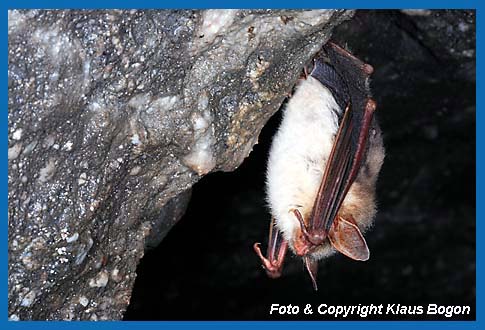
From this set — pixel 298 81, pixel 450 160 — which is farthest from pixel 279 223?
pixel 450 160

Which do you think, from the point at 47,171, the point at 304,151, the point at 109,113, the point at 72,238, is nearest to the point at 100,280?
the point at 72,238

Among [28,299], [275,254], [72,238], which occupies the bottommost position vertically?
[275,254]

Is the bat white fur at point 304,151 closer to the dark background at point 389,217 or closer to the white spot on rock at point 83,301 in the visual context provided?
the dark background at point 389,217

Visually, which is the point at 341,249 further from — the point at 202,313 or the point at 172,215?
the point at 202,313

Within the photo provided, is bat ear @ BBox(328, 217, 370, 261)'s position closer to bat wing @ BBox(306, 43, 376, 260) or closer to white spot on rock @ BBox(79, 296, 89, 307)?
bat wing @ BBox(306, 43, 376, 260)

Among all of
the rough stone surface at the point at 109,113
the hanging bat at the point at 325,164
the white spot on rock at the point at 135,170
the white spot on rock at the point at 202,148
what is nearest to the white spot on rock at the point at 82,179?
the rough stone surface at the point at 109,113

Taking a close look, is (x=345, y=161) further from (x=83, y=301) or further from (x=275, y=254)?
(x=83, y=301)

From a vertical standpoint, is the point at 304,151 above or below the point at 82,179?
below
